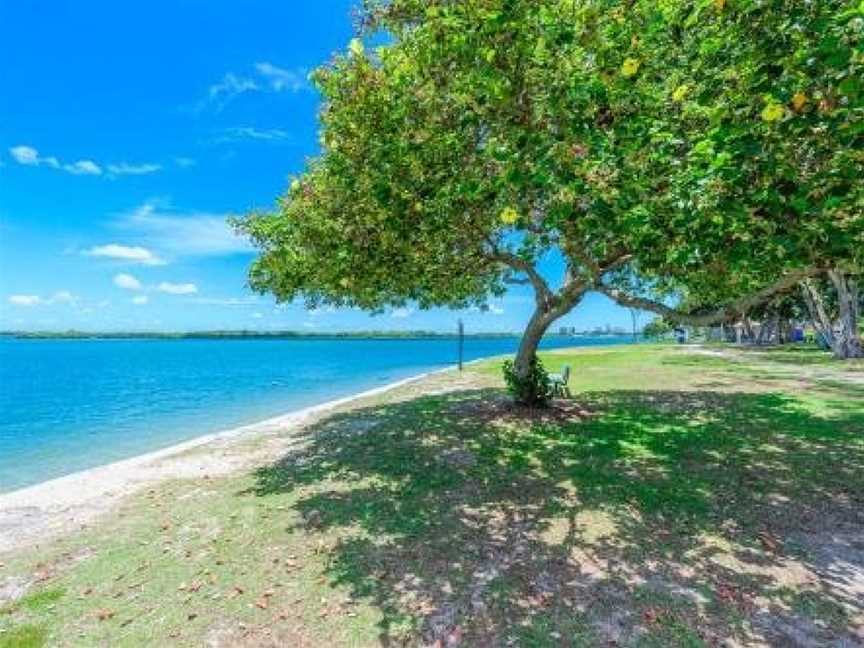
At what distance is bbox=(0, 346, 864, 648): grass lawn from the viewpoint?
5832 mm

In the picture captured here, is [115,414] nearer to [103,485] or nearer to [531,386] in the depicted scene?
[103,485]

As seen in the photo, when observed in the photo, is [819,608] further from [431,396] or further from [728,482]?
[431,396]

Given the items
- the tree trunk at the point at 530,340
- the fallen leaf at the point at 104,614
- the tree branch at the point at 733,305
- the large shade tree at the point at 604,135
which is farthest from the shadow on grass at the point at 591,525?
the large shade tree at the point at 604,135

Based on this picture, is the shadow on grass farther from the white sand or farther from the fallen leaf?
the fallen leaf

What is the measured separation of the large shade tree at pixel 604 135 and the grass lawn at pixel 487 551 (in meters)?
3.81

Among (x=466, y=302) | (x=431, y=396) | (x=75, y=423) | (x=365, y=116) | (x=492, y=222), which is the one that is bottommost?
(x=75, y=423)

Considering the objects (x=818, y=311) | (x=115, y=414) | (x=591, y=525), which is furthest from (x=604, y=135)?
(x=818, y=311)

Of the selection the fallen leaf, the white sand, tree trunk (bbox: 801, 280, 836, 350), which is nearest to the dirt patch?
the white sand

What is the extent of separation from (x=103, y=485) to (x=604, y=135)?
42.2 ft

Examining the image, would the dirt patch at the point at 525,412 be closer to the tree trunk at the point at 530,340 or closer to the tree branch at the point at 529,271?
the tree trunk at the point at 530,340

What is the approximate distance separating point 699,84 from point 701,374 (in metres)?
23.4

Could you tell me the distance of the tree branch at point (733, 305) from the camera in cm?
927

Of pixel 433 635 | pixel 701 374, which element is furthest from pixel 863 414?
pixel 433 635

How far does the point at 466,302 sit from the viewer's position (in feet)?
68.8
